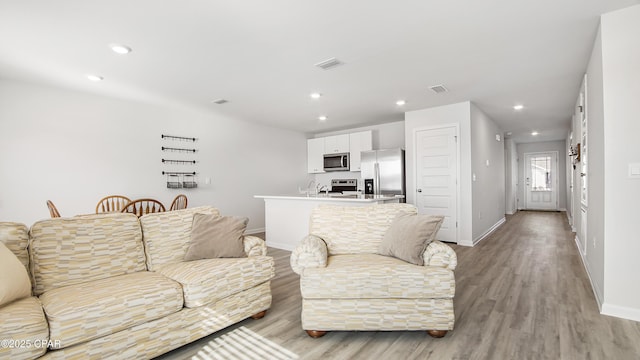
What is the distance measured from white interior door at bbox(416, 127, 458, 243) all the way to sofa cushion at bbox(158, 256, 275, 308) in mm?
3503

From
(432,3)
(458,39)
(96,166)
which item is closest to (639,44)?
(458,39)

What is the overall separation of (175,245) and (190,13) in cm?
178

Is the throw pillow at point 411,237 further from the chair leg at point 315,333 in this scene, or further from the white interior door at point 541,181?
the white interior door at point 541,181

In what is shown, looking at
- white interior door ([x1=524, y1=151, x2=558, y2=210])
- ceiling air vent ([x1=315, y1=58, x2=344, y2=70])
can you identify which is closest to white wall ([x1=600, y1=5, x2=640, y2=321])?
ceiling air vent ([x1=315, y1=58, x2=344, y2=70])

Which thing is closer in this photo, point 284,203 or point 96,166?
point 96,166

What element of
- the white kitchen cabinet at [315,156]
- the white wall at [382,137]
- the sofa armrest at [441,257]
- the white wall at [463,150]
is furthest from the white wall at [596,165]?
the white kitchen cabinet at [315,156]

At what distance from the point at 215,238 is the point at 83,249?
86 cm

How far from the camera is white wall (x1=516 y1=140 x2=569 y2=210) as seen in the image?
9.47m

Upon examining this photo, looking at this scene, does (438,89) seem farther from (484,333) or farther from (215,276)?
(215,276)

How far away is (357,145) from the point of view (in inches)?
257

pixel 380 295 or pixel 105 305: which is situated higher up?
pixel 105 305

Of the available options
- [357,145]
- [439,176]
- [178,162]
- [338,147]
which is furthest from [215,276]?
[338,147]

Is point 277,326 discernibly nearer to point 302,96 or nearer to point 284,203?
point 284,203

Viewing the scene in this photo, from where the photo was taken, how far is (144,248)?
234cm
